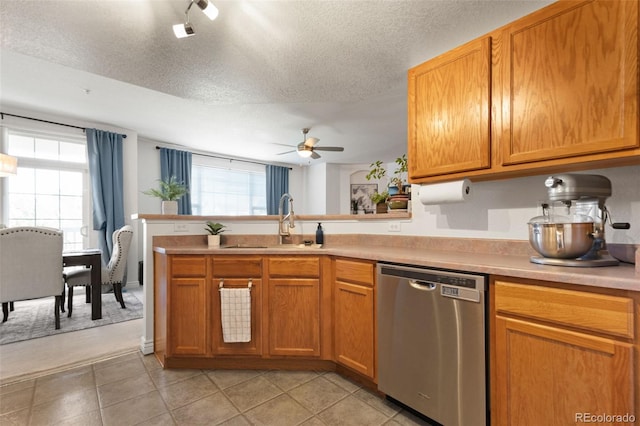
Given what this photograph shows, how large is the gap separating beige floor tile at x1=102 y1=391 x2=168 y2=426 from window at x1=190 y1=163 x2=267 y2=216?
187 inches

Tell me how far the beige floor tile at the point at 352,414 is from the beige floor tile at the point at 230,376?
2.16 ft

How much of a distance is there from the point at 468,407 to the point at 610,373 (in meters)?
0.59

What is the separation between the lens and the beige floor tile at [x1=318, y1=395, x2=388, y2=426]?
1.60 metres

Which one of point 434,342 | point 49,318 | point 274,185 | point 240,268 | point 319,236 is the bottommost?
point 49,318

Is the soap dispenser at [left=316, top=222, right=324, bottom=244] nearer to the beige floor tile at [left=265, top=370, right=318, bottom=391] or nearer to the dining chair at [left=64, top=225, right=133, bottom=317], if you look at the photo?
the beige floor tile at [left=265, top=370, right=318, bottom=391]


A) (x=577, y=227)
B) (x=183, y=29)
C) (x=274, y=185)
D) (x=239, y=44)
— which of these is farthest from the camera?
(x=274, y=185)

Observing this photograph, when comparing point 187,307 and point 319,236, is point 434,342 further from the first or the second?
point 187,307

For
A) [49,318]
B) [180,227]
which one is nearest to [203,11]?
[180,227]

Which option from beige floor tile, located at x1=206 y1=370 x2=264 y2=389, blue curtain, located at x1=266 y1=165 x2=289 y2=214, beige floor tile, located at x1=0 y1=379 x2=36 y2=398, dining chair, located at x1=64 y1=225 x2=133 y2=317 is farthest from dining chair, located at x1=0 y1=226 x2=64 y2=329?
blue curtain, located at x1=266 y1=165 x2=289 y2=214

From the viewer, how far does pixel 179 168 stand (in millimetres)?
5762

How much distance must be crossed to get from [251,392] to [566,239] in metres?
1.94

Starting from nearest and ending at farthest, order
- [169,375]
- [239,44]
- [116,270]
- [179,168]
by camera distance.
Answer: [239,44] → [169,375] → [116,270] → [179,168]

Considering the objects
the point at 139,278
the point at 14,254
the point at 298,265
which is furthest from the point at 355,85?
the point at 139,278

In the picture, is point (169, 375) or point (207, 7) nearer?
point (207, 7)
